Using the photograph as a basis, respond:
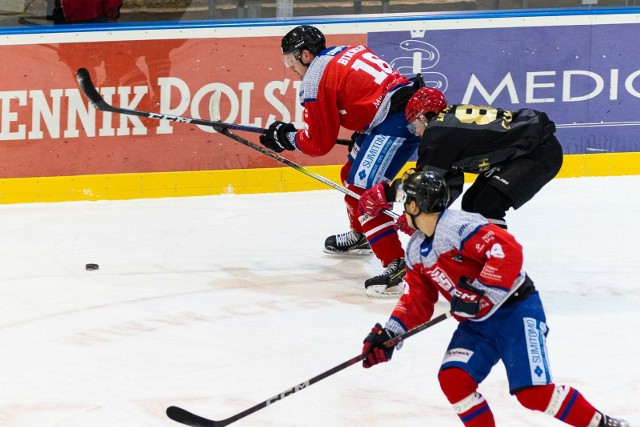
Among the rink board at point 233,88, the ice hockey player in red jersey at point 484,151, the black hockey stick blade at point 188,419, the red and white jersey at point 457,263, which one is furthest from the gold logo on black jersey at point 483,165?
the rink board at point 233,88

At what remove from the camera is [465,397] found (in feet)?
10.5

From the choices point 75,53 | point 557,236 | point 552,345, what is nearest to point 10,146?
point 75,53

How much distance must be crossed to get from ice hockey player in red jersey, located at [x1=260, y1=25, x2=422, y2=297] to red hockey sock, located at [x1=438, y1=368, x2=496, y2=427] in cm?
187

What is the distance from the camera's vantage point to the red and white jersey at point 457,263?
3135 millimetres

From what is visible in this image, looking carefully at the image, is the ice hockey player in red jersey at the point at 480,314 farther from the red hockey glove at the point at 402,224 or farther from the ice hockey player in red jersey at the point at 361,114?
the ice hockey player in red jersey at the point at 361,114

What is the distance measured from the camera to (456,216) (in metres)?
3.24

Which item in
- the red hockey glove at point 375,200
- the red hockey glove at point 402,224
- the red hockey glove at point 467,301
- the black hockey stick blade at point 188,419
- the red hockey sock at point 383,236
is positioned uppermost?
the red hockey glove at point 467,301

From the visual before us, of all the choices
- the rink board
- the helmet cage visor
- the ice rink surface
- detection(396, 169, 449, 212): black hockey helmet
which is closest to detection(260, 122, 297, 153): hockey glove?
the helmet cage visor

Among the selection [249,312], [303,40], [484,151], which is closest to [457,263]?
[484,151]

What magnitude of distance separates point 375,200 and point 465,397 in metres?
1.74

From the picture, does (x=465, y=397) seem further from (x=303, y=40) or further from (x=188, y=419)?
(x=303, y=40)

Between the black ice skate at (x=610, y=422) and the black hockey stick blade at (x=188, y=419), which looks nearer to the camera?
the black ice skate at (x=610, y=422)

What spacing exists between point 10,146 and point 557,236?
9.24ft

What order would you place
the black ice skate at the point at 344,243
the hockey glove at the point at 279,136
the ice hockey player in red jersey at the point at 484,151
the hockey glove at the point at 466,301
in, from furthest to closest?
the black ice skate at the point at 344,243
the hockey glove at the point at 279,136
the ice hockey player in red jersey at the point at 484,151
the hockey glove at the point at 466,301
